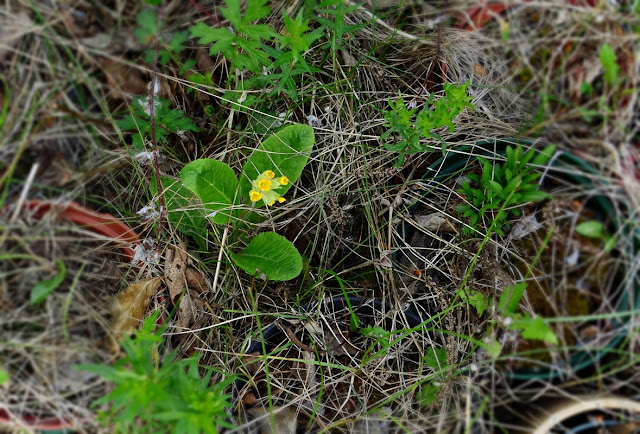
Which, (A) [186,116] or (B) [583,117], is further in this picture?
(B) [583,117]

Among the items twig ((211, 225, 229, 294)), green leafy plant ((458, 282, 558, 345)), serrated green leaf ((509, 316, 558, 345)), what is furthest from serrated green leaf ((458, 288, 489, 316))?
twig ((211, 225, 229, 294))

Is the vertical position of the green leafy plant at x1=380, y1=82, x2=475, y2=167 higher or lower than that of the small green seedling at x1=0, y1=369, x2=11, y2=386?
higher

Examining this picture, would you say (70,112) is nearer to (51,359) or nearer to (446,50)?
(51,359)

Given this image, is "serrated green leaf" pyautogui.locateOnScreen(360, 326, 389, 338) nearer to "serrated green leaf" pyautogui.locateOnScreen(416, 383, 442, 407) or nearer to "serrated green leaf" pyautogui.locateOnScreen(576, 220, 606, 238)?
"serrated green leaf" pyautogui.locateOnScreen(416, 383, 442, 407)

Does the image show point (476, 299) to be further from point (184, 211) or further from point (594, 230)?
point (184, 211)

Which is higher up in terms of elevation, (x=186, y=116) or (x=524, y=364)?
(x=186, y=116)

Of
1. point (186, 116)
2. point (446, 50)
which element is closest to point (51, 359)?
point (186, 116)
